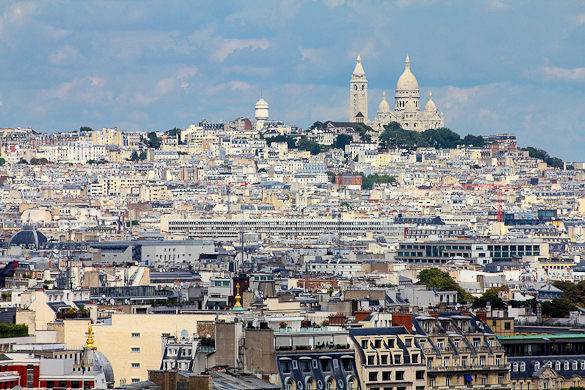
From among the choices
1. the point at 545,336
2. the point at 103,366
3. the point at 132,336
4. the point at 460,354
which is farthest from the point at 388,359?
the point at 545,336

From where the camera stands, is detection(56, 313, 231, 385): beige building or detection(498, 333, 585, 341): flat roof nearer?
detection(56, 313, 231, 385): beige building

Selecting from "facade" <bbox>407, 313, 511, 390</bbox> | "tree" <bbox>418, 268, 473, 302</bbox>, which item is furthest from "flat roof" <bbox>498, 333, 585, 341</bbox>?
"tree" <bbox>418, 268, 473, 302</bbox>

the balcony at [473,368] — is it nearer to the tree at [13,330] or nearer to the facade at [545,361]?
the facade at [545,361]

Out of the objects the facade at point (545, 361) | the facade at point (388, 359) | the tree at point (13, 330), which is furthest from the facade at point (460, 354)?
the tree at point (13, 330)

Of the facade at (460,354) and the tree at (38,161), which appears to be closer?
the facade at (460,354)

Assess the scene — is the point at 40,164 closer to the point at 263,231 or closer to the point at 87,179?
the point at 87,179

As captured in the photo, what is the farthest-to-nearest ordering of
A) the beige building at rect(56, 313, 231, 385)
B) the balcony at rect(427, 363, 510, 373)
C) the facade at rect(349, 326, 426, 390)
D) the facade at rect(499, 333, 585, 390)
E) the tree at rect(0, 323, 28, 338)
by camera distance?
the tree at rect(0, 323, 28, 338)
the facade at rect(499, 333, 585, 390)
the beige building at rect(56, 313, 231, 385)
the balcony at rect(427, 363, 510, 373)
the facade at rect(349, 326, 426, 390)

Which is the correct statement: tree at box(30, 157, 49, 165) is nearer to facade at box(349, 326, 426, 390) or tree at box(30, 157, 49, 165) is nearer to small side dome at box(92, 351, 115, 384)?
facade at box(349, 326, 426, 390)
